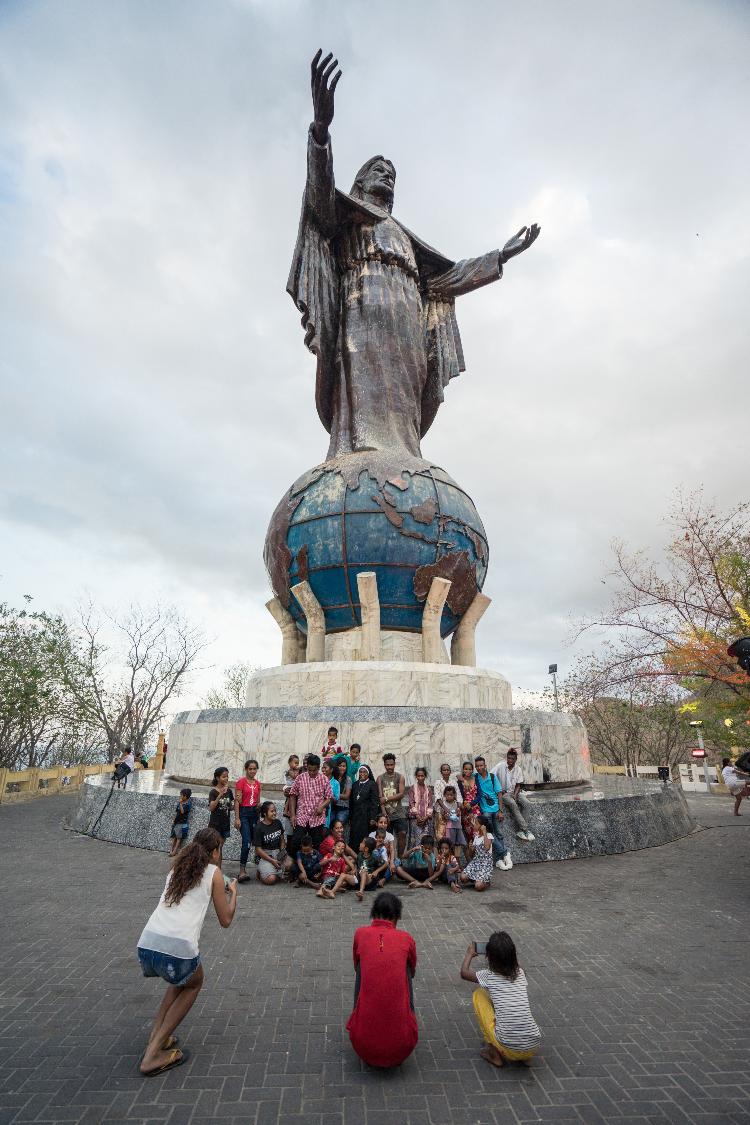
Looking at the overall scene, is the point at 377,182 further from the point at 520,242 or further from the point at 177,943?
the point at 177,943

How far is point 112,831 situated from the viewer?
8.93 meters

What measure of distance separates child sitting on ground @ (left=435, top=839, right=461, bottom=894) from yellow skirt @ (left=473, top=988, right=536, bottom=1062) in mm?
3395

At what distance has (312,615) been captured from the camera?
13.2 meters

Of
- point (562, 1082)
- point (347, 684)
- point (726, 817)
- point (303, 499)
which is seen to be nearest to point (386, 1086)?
point (562, 1082)

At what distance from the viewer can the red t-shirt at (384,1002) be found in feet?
9.83


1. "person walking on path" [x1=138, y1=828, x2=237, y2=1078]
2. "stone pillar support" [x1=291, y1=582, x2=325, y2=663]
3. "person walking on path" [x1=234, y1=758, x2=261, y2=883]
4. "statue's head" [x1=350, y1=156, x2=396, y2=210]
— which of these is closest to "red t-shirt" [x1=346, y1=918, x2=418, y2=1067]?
"person walking on path" [x1=138, y1=828, x2=237, y2=1078]

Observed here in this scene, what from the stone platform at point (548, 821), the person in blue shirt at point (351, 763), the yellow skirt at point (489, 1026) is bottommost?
the yellow skirt at point (489, 1026)

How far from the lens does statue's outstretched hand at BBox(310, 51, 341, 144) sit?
12.3 m

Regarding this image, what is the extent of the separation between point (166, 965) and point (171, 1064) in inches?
18.6

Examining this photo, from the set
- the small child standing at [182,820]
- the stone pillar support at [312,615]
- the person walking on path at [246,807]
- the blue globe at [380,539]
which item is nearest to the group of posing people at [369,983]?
the person walking on path at [246,807]

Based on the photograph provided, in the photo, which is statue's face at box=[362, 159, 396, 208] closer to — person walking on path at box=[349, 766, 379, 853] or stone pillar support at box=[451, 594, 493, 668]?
stone pillar support at box=[451, 594, 493, 668]

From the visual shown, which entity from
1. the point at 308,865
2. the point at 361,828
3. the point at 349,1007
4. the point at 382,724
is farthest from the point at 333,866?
the point at 382,724

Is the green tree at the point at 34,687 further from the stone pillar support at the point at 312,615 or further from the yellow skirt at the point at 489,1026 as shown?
the yellow skirt at the point at 489,1026

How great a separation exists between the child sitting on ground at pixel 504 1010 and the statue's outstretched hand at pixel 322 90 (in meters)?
15.4
